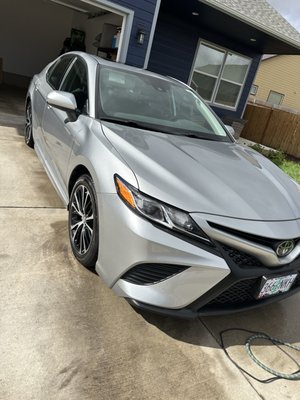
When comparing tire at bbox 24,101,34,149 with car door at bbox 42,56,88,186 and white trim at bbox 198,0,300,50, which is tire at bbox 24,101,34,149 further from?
white trim at bbox 198,0,300,50

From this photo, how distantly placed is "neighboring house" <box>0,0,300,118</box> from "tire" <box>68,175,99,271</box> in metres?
5.24

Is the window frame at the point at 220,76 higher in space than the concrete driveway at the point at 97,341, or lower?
higher

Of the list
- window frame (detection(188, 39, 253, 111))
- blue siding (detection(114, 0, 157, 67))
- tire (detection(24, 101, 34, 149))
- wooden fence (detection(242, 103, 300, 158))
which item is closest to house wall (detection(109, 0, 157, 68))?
blue siding (detection(114, 0, 157, 67))

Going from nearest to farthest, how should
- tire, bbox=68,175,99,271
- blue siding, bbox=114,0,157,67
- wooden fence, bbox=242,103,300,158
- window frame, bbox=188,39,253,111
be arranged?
1. tire, bbox=68,175,99,271
2. blue siding, bbox=114,0,157,67
3. window frame, bbox=188,39,253,111
4. wooden fence, bbox=242,103,300,158

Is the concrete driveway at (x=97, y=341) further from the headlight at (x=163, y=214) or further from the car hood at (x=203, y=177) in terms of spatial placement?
the car hood at (x=203, y=177)

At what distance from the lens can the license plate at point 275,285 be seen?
212 centimetres

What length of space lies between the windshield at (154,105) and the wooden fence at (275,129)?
10366 millimetres

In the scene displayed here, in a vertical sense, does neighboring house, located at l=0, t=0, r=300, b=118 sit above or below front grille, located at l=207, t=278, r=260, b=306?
above

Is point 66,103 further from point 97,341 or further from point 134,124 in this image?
point 97,341

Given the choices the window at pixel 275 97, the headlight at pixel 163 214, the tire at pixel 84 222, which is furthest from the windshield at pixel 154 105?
the window at pixel 275 97

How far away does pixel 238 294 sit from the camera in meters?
2.15

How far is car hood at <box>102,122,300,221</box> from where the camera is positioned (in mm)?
2049

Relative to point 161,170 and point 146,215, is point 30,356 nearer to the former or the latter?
point 146,215

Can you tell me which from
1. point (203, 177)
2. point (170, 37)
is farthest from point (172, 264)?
point (170, 37)
